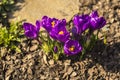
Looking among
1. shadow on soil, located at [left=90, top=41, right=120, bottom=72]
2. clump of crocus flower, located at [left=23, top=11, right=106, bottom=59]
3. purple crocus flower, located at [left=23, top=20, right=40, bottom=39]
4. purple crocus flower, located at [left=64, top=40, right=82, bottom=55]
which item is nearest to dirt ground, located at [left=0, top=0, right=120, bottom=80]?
shadow on soil, located at [left=90, top=41, right=120, bottom=72]

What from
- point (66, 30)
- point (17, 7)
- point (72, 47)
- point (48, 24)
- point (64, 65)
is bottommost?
point (64, 65)

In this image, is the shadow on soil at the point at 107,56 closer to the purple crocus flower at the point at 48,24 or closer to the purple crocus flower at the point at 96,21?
the purple crocus flower at the point at 96,21

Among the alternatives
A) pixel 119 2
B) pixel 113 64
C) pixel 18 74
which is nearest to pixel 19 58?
pixel 18 74

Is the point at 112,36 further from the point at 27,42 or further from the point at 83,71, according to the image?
the point at 27,42

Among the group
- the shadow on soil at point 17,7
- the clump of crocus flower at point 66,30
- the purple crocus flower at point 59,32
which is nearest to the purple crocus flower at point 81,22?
the clump of crocus flower at point 66,30

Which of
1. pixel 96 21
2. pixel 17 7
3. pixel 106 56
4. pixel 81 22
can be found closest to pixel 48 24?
pixel 81 22

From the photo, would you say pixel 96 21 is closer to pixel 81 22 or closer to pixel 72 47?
pixel 81 22
